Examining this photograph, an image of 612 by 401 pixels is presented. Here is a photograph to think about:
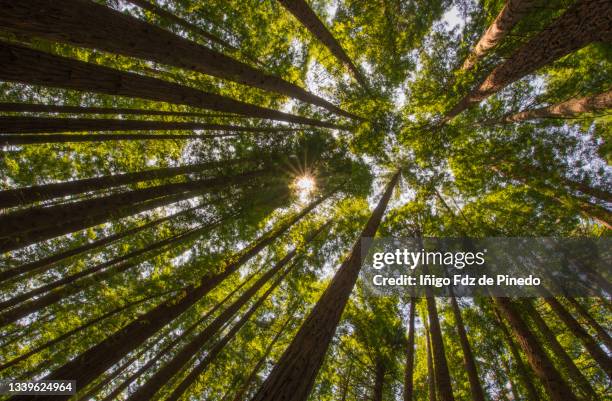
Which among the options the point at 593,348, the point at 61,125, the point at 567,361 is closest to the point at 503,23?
the point at 593,348

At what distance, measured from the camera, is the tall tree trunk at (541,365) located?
18.6 feet

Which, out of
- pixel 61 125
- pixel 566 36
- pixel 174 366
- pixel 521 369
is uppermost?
pixel 521 369

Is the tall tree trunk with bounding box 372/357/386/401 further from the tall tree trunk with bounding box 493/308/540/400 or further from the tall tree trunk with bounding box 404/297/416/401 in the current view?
the tall tree trunk with bounding box 493/308/540/400

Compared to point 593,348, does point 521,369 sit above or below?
below

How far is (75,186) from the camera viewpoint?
609 centimetres

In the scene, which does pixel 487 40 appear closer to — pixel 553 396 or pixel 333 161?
pixel 333 161

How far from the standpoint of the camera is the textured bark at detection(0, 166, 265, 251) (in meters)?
4.77

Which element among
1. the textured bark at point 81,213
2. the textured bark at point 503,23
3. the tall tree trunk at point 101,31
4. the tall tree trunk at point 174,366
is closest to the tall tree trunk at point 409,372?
the tall tree trunk at point 174,366

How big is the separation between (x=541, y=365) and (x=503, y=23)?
8271 mm

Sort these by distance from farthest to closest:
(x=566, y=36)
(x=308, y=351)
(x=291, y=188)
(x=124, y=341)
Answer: (x=291, y=188) < (x=124, y=341) < (x=566, y=36) < (x=308, y=351)

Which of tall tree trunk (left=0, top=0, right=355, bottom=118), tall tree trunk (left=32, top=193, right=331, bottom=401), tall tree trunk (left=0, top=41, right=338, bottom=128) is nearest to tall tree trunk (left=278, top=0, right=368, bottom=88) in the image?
tall tree trunk (left=0, top=0, right=355, bottom=118)

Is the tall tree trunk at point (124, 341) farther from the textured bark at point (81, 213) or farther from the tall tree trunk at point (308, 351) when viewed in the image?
the tall tree trunk at point (308, 351)

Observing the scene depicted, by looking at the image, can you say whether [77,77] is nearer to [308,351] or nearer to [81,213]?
[81,213]

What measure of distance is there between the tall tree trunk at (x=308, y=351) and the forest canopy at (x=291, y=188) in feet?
0.32
